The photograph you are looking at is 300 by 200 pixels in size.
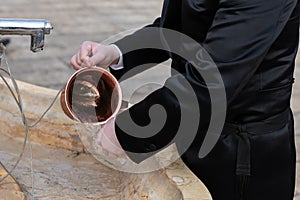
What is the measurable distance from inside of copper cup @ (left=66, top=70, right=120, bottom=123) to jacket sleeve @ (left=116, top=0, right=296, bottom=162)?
12 cm

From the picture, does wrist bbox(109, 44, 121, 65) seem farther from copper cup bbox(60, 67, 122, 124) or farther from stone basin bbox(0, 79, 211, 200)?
stone basin bbox(0, 79, 211, 200)

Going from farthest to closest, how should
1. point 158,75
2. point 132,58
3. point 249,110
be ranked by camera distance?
1. point 158,75
2. point 132,58
3. point 249,110

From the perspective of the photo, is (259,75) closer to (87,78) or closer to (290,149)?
(290,149)

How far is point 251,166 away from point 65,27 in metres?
3.16

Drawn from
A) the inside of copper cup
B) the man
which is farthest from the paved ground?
the inside of copper cup

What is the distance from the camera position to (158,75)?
362 cm

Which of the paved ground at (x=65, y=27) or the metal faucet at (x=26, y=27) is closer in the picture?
the metal faucet at (x=26, y=27)

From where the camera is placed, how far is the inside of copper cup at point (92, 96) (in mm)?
1331

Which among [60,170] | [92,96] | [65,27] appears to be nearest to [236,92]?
[92,96]

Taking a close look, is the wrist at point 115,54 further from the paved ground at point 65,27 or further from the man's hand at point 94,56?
the paved ground at point 65,27

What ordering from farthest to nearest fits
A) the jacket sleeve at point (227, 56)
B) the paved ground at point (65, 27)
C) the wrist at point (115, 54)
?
the paved ground at point (65, 27), the wrist at point (115, 54), the jacket sleeve at point (227, 56)

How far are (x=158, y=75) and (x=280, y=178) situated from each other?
2241mm

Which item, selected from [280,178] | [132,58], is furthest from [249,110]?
[132,58]

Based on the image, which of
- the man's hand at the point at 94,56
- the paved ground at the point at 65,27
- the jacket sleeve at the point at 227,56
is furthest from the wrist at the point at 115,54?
the paved ground at the point at 65,27
